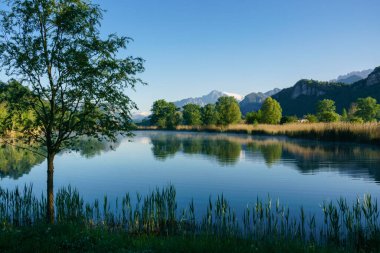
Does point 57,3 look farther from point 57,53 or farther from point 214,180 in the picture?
point 214,180

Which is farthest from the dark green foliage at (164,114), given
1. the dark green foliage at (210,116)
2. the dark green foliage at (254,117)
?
the dark green foliage at (254,117)

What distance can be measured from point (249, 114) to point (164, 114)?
191 ft

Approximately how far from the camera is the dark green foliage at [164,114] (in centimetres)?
16455

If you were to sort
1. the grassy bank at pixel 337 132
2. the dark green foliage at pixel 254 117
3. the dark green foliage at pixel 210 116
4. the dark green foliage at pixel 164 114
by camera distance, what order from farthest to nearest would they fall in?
1. the dark green foliage at pixel 164 114
2. the dark green foliage at pixel 210 116
3. the dark green foliage at pixel 254 117
4. the grassy bank at pixel 337 132

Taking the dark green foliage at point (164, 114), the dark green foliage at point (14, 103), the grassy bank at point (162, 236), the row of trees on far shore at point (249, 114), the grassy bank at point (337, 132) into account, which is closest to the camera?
the grassy bank at point (162, 236)

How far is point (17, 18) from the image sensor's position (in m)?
13.5

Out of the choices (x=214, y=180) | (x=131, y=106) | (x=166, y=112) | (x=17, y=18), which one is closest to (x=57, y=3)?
(x=17, y=18)

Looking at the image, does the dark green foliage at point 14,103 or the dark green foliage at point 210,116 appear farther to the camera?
the dark green foliage at point 210,116

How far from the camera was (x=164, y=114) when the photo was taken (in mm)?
171750

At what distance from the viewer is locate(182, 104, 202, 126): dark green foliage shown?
159 meters

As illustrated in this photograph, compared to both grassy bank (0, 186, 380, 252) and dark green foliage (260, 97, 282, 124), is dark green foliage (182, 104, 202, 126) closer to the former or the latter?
dark green foliage (260, 97, 282, 124)

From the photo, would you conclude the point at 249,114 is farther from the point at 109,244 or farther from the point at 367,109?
the point at 109,244

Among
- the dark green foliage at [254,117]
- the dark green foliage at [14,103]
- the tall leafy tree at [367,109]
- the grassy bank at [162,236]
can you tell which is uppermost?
the tall leafy tree at [367,109]

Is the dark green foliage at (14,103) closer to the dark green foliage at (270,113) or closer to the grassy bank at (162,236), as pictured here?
the grassy bank at (162,236)
